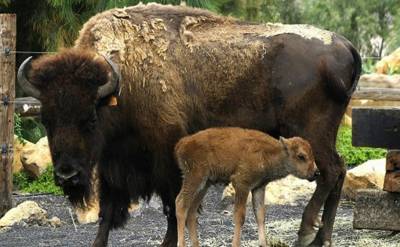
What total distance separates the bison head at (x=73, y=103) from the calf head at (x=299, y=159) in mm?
1565

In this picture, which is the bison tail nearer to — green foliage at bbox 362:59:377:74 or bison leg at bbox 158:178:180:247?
bison leg at bbox 158:178:180:247

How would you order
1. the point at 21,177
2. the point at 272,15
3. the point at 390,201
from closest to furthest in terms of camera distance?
1. the point at 390,201
2. the point at 21,177
3. the point at 272,15

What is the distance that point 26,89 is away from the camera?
338 inches

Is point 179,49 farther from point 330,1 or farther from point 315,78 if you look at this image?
point 330,1

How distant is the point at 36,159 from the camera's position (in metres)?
15.3

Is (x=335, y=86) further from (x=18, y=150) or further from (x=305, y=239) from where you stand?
(x=18, y=150)

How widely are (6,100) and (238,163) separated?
5077 mm

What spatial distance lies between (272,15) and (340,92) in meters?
19.5

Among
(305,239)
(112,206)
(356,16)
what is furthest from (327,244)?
(356,16)

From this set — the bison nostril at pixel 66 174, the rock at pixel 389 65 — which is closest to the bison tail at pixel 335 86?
the bison nostril at pixel 66 174

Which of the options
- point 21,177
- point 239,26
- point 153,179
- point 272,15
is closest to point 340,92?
point 239,26

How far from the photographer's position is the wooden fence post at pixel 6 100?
12414 millimetres

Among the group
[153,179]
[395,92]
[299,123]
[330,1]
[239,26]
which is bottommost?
[330,1]

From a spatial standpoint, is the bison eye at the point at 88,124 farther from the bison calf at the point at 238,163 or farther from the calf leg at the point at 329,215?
the calf leg at the point at 329,215
